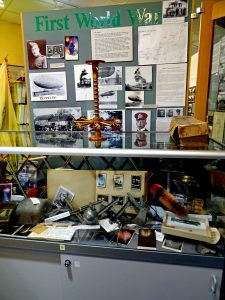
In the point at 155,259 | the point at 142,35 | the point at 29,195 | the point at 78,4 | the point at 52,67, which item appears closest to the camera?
the point at 155,259

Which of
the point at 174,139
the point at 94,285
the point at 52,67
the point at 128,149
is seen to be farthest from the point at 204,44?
the point at 94,285

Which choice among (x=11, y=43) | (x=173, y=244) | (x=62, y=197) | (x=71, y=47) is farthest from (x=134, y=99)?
(x=11, y=43)

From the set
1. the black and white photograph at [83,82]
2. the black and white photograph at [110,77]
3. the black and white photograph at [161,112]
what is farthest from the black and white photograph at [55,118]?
the black and white photograph at [161,112]

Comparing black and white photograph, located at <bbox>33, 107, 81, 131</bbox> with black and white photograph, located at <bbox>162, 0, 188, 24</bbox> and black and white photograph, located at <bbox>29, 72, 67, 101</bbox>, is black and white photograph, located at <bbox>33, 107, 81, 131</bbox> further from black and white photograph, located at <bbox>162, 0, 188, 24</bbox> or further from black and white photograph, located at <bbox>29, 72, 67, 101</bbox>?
black and white photograph, located at <bbox>162, 0, 188, 24</bbox>

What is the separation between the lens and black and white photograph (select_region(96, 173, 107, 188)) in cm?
117

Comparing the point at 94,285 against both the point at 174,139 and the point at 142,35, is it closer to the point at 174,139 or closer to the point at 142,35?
the point at 174,139

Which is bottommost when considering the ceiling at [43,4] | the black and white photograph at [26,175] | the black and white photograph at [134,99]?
the black and white photograph at [26,175]

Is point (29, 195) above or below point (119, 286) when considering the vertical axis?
above

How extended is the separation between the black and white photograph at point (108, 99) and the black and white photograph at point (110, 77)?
32 mm

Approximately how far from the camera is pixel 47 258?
973mm

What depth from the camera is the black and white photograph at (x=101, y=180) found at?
117 cm

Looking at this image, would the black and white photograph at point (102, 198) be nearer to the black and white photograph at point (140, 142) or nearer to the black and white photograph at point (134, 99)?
the black and white photograph at point (140, 142)

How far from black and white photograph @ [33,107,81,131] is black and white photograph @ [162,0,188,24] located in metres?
0.87

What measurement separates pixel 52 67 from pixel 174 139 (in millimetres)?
1106
